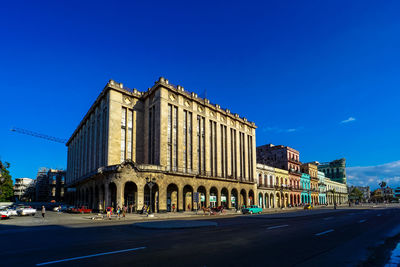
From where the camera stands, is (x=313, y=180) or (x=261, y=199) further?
(x=313, y=180)

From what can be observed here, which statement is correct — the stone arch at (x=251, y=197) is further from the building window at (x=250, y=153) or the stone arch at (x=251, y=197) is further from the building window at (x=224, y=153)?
the building window at (x=224, y=153)

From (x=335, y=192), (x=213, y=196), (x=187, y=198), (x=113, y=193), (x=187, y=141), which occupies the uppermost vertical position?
(x=187, y=141)

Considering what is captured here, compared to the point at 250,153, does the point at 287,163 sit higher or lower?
lower

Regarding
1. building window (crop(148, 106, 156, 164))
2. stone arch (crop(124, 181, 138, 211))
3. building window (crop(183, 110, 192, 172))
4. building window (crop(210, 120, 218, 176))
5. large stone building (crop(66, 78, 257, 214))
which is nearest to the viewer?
large stone building (crop(66, 78, 257, 214))

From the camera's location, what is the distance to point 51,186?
10738 cm

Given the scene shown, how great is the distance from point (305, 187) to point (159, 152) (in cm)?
5915

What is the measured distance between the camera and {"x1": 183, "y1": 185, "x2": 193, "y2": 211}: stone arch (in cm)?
4597

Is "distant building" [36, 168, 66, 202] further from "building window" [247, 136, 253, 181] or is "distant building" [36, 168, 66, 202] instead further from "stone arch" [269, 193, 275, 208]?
"stone arch" [269, 193, 275, 208]

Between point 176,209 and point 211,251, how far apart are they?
36.1m

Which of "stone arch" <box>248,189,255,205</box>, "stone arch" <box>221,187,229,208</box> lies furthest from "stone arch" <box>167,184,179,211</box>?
"stone arch" <box>248,189,255,205</box>

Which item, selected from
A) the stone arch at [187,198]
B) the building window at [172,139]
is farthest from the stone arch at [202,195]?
the building window at [172,139]

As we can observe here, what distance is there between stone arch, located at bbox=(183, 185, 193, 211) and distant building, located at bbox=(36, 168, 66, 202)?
83.3 metres

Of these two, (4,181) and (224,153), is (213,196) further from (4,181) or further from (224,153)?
(4,181)

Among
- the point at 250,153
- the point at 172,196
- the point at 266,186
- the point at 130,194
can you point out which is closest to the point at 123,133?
the point at 130,194
